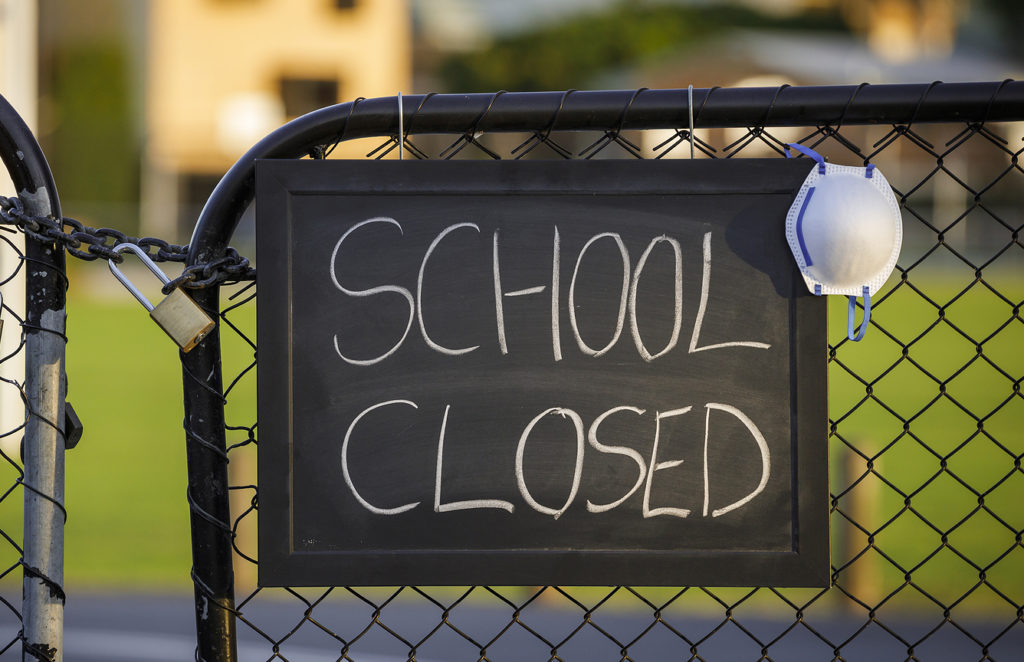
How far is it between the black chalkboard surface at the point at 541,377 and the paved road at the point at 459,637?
302cm

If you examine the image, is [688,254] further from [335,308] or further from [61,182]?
[61,182]

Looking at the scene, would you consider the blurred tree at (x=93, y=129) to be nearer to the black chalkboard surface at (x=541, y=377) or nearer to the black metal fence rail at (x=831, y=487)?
the black metal fence rail at (x=831, y=487)

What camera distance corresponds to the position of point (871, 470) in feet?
6.68

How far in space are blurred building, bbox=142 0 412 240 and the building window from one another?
0.21m

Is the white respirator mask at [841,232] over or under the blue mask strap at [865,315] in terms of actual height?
over

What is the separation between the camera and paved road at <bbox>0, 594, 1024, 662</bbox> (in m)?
4.44

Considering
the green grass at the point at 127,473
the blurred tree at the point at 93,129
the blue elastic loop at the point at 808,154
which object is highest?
the blurred tree at the point at 93,129

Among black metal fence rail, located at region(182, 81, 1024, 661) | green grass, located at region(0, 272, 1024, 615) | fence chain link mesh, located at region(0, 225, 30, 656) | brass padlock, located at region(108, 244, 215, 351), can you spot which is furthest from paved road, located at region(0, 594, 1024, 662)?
brass padlock, located at region(108, 244, 215, 351)

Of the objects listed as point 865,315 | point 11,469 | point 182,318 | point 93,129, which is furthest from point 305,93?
point 865,315

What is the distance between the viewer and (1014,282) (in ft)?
80.2

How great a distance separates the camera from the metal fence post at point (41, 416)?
5.51 ft

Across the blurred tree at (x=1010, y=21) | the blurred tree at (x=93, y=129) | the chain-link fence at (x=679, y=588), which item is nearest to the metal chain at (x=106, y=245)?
the chain-link fence at (x=679, y=588)

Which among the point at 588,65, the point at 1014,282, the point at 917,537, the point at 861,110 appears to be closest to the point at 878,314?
the point at 1014,282

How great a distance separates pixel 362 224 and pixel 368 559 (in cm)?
62
